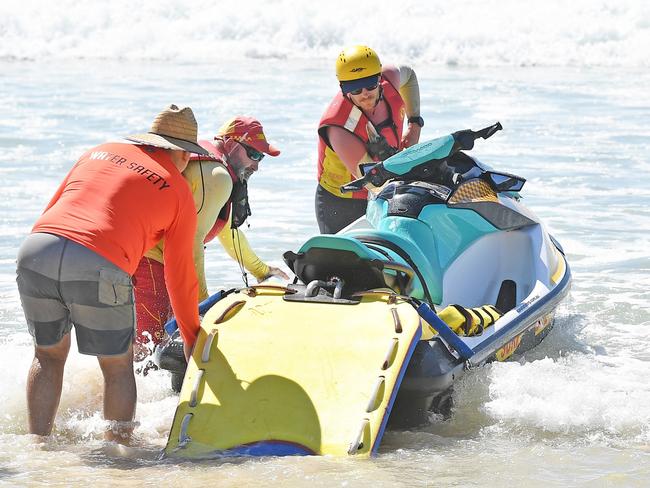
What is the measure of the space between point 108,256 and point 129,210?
0.68ft

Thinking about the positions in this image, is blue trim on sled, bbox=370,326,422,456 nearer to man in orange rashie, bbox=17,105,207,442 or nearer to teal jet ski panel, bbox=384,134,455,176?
man in orange rashie, bbox=17,105,207,442

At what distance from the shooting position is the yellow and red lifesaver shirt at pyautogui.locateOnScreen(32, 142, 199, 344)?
4.74 metres

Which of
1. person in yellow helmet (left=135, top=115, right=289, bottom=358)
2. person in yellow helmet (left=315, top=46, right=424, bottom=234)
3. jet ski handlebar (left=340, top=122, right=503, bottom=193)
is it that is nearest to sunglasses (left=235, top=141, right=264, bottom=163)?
person in yellow helmet (left=135, top=115, right=289, bottom=358)

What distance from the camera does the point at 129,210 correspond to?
4.76 metres

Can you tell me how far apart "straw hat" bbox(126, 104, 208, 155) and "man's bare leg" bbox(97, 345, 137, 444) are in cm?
90

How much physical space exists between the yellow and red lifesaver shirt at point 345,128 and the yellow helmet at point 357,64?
14 cm

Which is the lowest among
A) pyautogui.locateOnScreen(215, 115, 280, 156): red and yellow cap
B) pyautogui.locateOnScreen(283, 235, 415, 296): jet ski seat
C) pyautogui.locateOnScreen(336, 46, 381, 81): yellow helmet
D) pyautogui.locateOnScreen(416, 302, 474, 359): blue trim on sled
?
pyautogui.locateOnScreen(416, 302, 474, 359): blue trim on sled

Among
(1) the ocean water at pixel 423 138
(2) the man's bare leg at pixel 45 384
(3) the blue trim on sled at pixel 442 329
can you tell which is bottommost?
(1) the ocean water at pixel 423 138

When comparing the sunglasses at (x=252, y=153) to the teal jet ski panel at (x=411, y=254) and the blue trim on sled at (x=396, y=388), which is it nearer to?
the teal jet ski panel at (x=411, y=254)

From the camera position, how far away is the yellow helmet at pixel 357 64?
6.72 m

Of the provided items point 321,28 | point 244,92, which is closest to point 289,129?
point 244,92

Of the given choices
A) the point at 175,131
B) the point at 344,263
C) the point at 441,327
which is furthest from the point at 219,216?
the point at 441,327

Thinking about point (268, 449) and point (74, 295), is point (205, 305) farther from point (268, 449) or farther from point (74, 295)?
point (268, 449)

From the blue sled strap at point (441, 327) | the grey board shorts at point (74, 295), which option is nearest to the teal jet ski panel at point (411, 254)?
the blue sled strap at point (441, 327)
